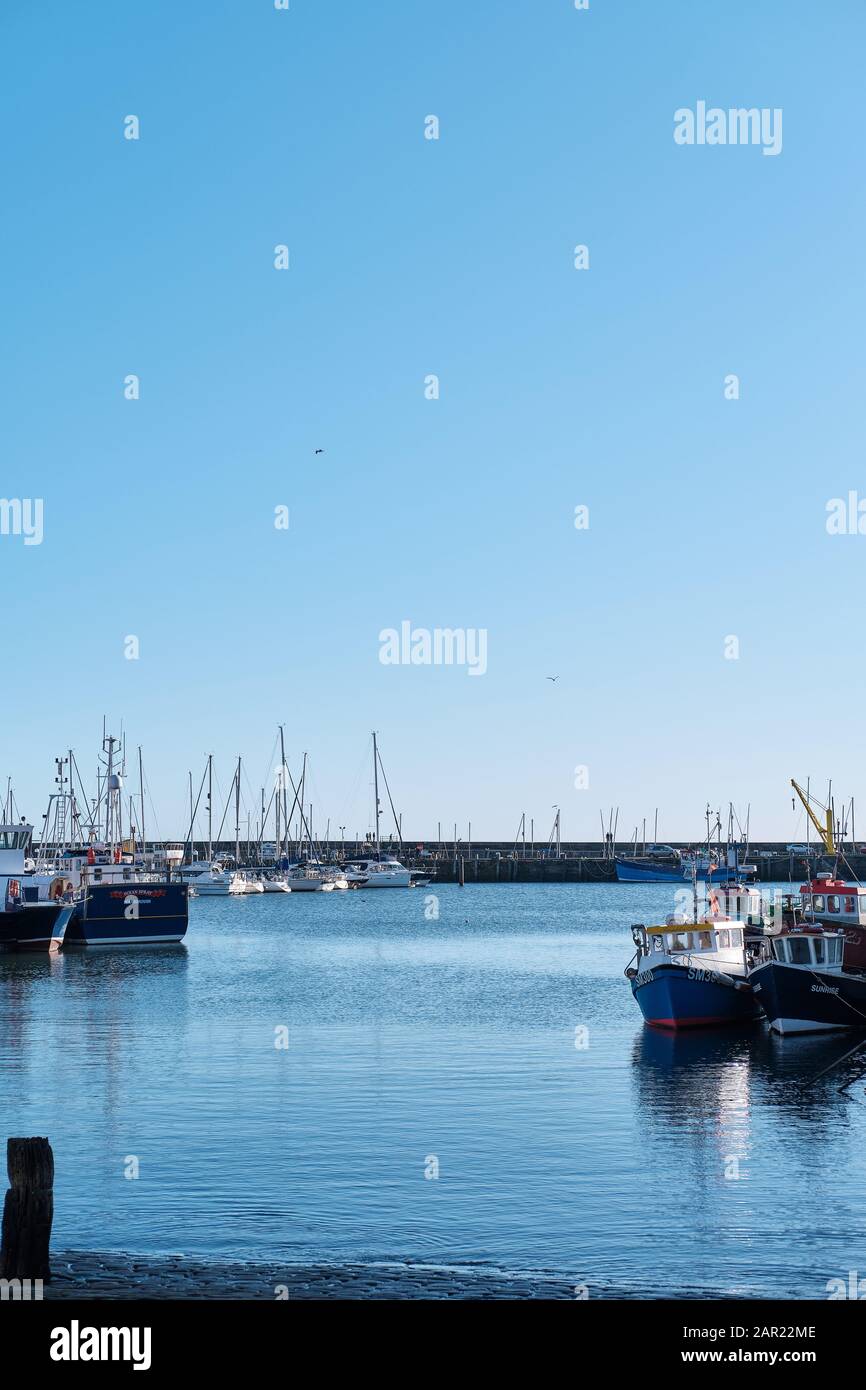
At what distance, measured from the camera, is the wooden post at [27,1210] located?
17500 millimetres

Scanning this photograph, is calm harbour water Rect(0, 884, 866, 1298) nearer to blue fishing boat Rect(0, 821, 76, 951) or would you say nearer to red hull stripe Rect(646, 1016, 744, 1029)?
red hull stripe Rect(646, 1016, 744, 1029)

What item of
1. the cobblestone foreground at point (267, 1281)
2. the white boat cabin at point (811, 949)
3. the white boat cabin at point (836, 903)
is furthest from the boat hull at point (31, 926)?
the cobblestone foreground at point (267, 1281)

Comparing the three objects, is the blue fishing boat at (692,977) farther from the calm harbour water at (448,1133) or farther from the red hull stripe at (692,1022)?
the calm harbour water at (448,1133)

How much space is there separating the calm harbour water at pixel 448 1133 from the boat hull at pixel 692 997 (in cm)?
116

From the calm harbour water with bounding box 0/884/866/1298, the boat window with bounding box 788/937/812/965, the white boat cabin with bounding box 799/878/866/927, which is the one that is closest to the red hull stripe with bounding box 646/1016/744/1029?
the calm harbour water with bounding box 0/884/866/1298

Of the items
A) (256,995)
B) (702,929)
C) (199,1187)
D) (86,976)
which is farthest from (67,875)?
(199,1187)

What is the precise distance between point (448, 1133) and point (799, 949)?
64.4 feet

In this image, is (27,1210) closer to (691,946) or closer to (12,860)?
(691,946)

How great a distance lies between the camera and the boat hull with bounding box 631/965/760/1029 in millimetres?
53469

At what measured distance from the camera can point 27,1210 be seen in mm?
17625

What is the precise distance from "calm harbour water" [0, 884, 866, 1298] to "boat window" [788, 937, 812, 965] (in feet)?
10.1

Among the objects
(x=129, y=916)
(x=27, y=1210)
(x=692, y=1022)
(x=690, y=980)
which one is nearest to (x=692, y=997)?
(x=690, y=980)

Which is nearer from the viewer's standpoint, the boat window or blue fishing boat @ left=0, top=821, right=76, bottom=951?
the boat window
